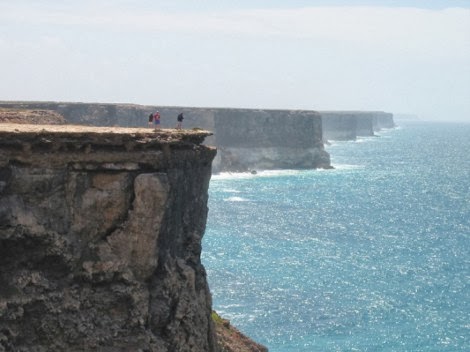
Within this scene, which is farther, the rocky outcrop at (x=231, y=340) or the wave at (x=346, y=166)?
the wave at (x=346, y=166)

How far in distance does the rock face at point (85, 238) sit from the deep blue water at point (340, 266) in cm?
2809

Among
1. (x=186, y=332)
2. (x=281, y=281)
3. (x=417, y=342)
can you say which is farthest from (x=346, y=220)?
(x=186, y=332)

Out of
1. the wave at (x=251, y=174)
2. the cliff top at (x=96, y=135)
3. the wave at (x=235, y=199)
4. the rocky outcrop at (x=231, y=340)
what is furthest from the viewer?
the wave at (x=251, y=174)

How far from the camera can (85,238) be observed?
2059 cm

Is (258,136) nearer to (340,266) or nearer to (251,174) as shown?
(251,174)

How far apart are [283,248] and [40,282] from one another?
59.6m

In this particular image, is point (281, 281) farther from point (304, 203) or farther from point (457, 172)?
point (457, 172)

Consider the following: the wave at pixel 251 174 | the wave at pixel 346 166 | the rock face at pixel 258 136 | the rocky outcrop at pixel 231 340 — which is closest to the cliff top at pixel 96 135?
the rocky outcrop at pixel 231 340

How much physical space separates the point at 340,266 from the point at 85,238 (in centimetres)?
5288

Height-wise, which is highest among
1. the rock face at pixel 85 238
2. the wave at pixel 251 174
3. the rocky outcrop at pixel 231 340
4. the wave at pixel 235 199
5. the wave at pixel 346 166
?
the rock face at pixel 85 238

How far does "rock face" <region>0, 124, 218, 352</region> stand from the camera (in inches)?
784

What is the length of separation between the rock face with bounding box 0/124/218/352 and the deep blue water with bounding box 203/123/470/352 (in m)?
28.1

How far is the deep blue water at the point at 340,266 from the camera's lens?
171 ft

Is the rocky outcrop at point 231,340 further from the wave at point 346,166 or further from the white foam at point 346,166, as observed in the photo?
the white foam at point 346,166
